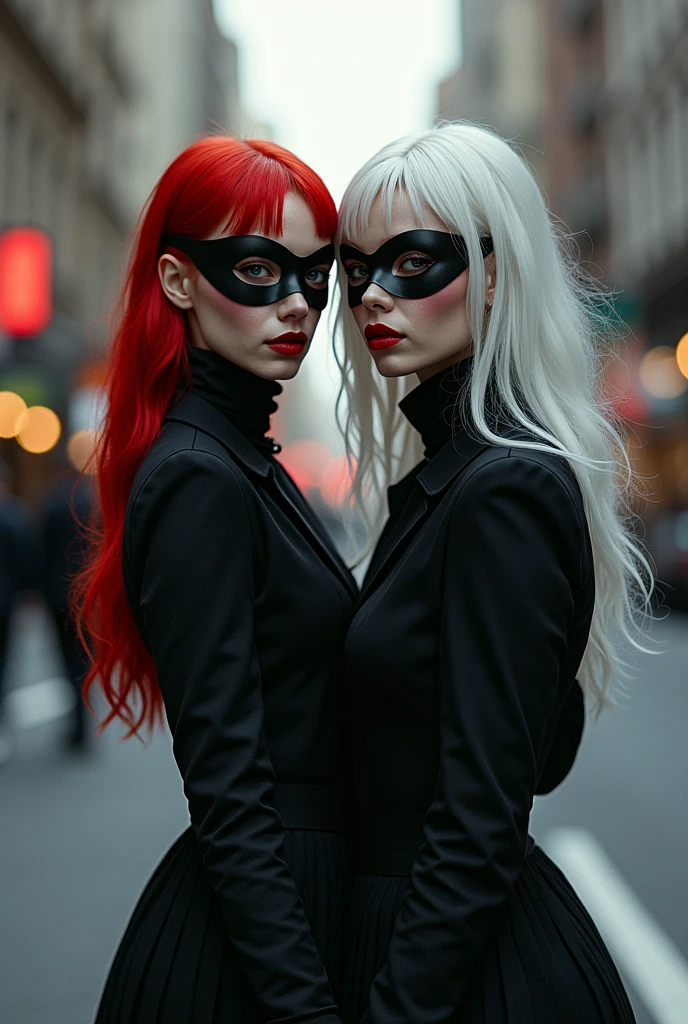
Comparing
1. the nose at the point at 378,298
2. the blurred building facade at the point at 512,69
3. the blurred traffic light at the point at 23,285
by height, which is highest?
the blurred building facade at the point at 512,69

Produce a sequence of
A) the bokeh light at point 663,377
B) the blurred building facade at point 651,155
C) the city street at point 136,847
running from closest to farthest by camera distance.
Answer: the city street at point 136,847, the bokeh light at point 663,377, the blurred building facade at point 651,155

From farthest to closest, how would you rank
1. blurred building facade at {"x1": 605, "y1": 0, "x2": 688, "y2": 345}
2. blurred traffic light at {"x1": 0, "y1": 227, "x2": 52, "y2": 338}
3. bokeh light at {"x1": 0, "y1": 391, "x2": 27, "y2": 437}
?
blurred building facade at {"x1": 605, "y1": 0, "x2": 688, "y2": 345}
bokeh light at {"x1": 0, "y1": 391, "x2": 27, "y2": 437}
blurred traffic light at {"x1": 0, "y1": 227, "x2": 52, "y2": 338}

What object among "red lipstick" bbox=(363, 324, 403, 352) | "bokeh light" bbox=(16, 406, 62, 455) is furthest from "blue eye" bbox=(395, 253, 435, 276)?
"bokeh light" bbox=(16, 406, 62, 455)

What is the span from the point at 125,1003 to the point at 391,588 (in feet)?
2.65

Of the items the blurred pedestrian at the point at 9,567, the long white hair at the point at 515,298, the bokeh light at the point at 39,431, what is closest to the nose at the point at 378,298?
the long white hair at the point at 515,298

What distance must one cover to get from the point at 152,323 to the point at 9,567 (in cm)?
718

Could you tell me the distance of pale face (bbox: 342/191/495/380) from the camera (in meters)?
2.15

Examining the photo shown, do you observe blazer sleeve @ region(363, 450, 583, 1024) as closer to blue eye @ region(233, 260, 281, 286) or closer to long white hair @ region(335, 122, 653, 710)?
long white hair @ region(335, 122, 653, 710)

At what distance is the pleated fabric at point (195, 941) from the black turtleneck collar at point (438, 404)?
74cm

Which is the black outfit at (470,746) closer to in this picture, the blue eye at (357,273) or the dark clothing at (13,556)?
the blue eye at (357,273)

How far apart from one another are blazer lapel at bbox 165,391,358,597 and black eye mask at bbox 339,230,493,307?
0.38m

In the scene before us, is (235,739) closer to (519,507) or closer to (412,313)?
(519,507)

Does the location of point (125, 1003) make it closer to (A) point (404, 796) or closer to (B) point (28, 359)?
(A) point (404, 796)

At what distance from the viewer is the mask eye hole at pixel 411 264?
7.04 ft
